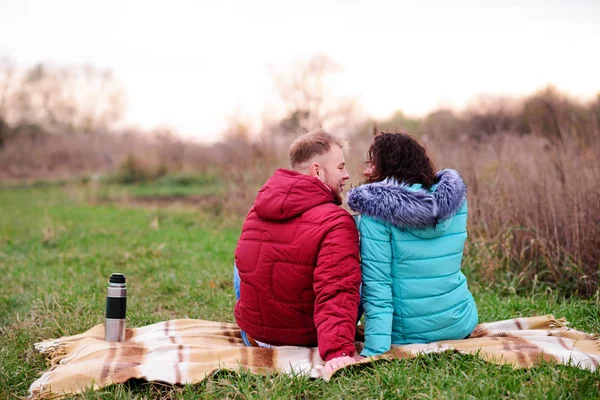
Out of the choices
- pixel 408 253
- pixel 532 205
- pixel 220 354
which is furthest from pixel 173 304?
pixel 532 205

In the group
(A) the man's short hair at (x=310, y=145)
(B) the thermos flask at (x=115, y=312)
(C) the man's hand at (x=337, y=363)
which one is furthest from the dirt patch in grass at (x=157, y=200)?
(C) the man's hand at (x=337, y=363)

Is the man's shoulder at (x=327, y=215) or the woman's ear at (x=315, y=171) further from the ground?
the woman's ear at (x=315, y=171)

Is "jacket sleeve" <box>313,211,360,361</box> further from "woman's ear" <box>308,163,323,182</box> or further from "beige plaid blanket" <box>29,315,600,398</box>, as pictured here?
"woman's ear" <box>308,163,323,182</box>

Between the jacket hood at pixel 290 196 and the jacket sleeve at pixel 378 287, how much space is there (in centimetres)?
31

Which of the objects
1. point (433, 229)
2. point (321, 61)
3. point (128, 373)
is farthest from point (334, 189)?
point (321, 61)

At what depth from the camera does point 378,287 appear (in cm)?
298

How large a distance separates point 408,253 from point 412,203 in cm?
28

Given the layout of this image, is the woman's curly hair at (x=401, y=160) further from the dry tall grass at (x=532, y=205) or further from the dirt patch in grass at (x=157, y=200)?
the dirt patch in grass at (x=157, y=200)

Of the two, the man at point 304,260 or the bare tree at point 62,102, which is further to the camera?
the bare tree at point 62,102

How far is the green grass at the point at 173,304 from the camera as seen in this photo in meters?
2.68

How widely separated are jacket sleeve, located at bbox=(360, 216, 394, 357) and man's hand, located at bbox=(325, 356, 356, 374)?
0.19 meters

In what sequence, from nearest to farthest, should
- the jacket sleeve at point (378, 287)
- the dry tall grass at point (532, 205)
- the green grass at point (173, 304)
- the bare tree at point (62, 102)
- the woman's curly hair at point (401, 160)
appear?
the green grass at point (173, 304), the jacket sleeve at point (378, 287), the woman's curly hair at point (401, 160), the dry tall grass at point (532, 205), the bare tree at point (62, 102)

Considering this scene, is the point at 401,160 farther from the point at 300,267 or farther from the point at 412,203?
the point at 300,267

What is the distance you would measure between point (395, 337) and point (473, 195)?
9.83ft
